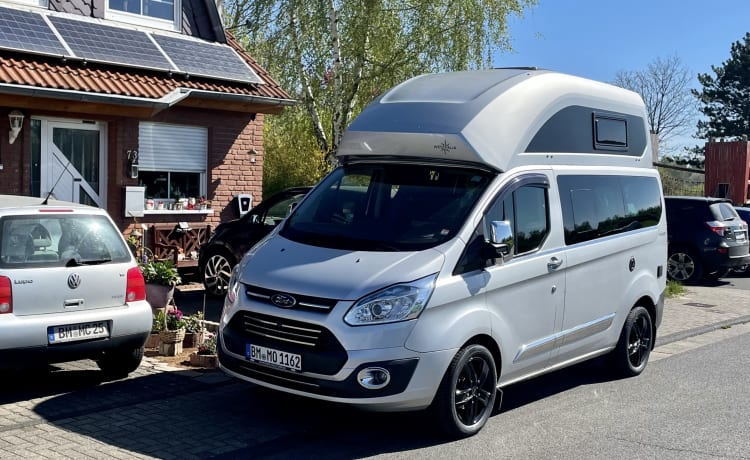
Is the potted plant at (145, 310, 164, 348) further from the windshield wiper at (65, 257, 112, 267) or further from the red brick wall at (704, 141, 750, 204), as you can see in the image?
the red brick wall at (704, 141, 750, 204)

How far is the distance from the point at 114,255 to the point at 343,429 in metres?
2.50

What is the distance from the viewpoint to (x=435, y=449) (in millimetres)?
6402

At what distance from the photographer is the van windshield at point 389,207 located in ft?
22.6

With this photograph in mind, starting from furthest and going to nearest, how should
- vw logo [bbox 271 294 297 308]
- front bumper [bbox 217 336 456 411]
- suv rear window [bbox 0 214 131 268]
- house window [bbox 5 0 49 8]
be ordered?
1. house window [bbox 5 0 49 8]
2. suv rear window [bbox 0 214 131 268]
3. vw logo [bbox 271 294 297 308]
4. front bumper [bbox 217 336 456 411]

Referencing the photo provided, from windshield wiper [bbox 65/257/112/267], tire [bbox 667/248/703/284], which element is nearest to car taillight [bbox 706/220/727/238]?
tire [bbox 667/248/703/284]

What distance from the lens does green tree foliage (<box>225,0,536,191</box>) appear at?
22.6 meters

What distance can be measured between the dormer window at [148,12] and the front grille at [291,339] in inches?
376

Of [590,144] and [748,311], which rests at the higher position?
[590,144]

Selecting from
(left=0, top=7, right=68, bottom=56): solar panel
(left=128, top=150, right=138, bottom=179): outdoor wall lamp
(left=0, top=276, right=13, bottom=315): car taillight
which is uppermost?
(left=0, top=7, right=68, bottom=56): solar panel

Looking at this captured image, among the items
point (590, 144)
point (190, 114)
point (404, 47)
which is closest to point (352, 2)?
point (404, 47)

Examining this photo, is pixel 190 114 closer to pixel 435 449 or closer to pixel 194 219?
pixel 194 219

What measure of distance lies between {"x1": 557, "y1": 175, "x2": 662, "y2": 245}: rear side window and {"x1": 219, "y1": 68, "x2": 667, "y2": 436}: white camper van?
0.9 inches

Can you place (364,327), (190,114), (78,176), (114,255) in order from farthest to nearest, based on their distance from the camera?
(190,114), (78,176), (114,255), (364,327)

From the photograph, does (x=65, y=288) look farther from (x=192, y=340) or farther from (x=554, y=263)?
(x=554, y=263)
